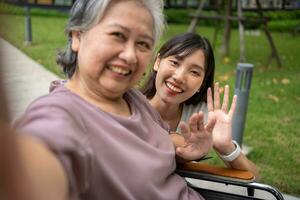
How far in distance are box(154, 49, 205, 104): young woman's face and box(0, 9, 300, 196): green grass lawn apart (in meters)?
0.20

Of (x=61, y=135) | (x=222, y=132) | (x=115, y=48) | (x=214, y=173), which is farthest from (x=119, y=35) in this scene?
(x=214, y=173)

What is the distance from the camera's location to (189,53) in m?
2.30

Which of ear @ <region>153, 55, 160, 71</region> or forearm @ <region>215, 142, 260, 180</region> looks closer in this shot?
forearm @ <region>215, 142, 260, 180</region>

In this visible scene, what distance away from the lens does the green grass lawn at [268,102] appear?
3.46 meters

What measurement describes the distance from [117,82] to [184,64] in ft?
2.95

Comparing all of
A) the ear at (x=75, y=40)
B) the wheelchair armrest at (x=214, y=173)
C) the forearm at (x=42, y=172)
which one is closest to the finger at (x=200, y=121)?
the wheelchair armrest at (x=214, y=173)

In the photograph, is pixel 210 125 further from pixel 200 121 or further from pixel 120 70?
pixel 120 70

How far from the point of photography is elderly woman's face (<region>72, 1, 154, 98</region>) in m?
1.37

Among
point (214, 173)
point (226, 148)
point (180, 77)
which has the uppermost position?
point (180, 77)

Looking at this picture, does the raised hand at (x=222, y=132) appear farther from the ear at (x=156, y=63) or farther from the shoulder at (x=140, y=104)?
Result: the ear at (x=156, y=63)

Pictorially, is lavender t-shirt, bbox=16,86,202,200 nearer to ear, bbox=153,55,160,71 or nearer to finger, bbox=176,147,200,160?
finger, bbox=176,147,200,160

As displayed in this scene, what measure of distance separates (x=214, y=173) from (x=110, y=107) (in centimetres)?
70

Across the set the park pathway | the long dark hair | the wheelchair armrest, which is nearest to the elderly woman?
the park pathway

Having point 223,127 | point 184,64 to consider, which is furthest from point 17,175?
point 184,64
